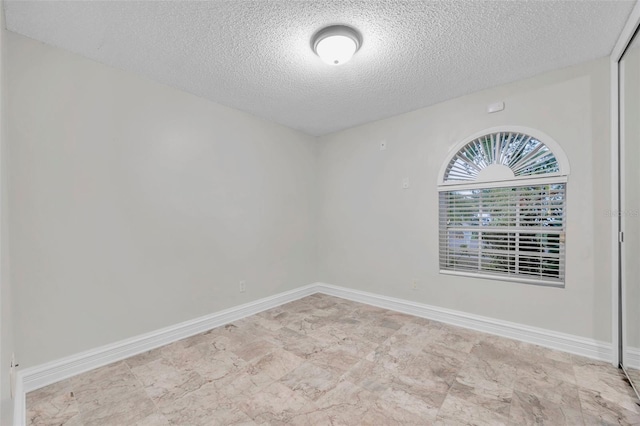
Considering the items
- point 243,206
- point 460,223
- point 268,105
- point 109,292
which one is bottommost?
point 109,292

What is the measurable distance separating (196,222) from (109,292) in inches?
37.1

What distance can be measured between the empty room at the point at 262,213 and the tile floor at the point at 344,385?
0.06ft

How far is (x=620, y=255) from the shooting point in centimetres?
214

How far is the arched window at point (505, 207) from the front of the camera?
251cm

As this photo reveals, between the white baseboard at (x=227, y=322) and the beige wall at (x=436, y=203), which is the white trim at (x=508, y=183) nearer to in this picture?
the beige wall at (x=436, y=203)

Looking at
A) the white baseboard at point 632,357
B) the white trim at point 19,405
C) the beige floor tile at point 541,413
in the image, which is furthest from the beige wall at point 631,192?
the white trim at point 19,405

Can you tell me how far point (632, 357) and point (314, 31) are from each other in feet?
11.0

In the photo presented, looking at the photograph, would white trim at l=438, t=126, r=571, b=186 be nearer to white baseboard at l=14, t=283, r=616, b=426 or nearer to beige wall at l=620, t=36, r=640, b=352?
beige wall at l=620, t=36, r=640, b=352

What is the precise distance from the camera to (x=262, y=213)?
3.56 meters

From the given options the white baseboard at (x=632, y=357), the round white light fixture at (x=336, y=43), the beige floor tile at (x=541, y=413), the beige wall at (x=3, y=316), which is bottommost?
the beige floor tile at (x=541, y=413)

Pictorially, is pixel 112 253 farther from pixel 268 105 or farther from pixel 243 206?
pixel 268 105

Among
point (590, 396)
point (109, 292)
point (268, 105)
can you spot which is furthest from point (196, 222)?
point (590, 396)

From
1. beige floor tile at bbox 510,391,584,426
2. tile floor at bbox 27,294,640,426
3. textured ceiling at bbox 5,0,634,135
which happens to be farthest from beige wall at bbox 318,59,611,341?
beige floor tile at bbox 510,391,584,426

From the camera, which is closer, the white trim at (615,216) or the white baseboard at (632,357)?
the white baseboard at (632,357)
